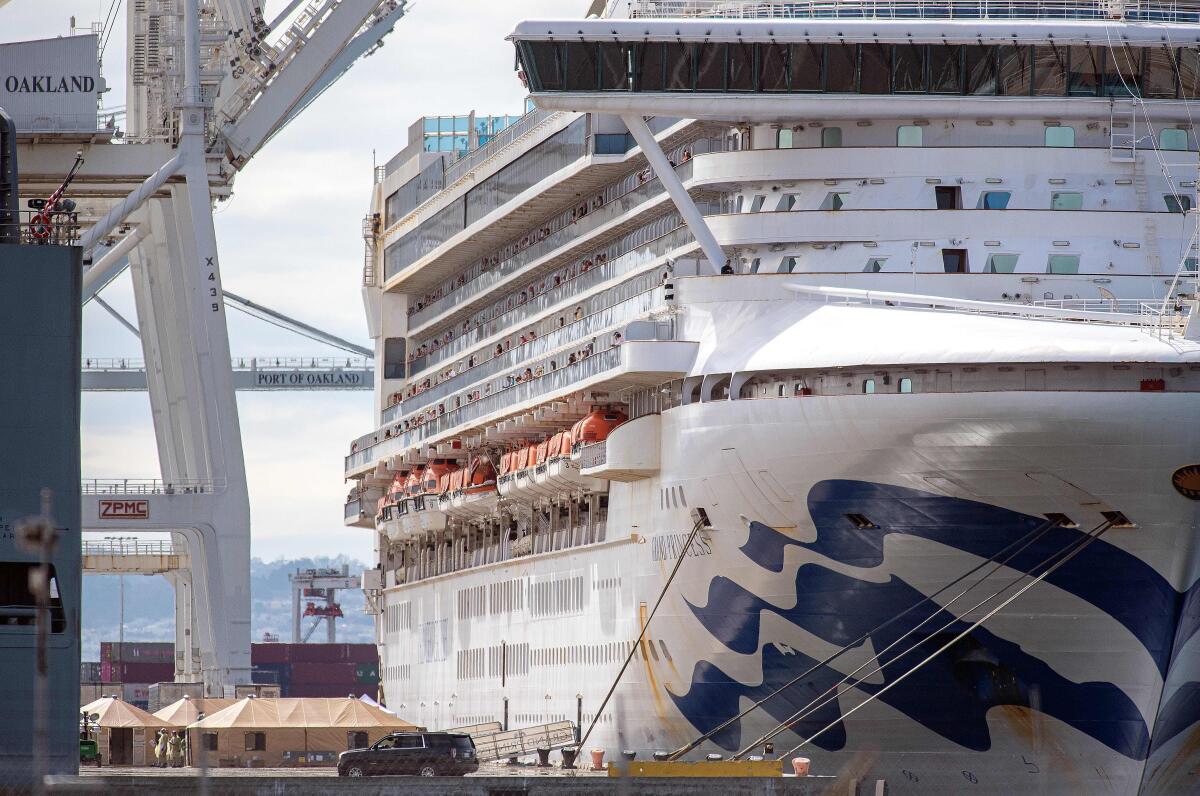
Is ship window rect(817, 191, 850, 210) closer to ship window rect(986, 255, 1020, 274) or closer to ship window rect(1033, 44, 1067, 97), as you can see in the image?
ship window rect(986, 255, 1020, 274)

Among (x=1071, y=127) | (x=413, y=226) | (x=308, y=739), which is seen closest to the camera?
(x=1071, y=127)

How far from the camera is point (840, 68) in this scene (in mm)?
34719

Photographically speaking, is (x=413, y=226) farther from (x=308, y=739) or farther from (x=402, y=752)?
(x=402, y=752)

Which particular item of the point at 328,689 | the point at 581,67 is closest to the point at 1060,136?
the point at 581,67

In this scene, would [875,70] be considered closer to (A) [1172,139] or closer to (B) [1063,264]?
(B) [1063,264]

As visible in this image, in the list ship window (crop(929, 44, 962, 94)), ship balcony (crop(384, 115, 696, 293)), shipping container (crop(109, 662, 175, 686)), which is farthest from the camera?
shipping container (crop(109, 662, 175, 686))

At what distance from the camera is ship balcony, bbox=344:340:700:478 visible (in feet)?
115

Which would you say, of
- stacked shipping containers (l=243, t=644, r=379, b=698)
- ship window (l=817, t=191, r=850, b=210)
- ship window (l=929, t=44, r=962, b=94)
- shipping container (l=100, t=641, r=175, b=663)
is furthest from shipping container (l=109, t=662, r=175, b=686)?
ship window (l=929, t=44, r=962, b=94)

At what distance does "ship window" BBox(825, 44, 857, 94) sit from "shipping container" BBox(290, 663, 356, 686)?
10922 cm

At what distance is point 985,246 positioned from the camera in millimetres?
33781

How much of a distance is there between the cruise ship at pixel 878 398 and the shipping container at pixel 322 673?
98383mm

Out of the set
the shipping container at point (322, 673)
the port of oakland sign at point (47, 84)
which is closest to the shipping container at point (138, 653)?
the shipping container at point (322, 673)

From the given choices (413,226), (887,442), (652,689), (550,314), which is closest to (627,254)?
(550,314)

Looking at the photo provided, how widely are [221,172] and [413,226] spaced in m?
9.98
